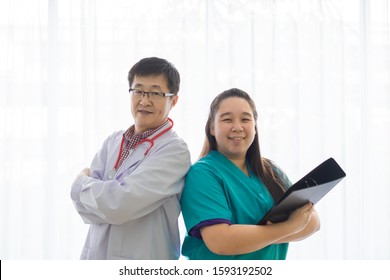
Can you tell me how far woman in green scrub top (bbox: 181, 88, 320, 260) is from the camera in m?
1.18

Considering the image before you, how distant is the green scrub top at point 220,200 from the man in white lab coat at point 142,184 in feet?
0.15

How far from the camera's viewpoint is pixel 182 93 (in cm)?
249

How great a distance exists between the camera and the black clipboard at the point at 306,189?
3.73 ft

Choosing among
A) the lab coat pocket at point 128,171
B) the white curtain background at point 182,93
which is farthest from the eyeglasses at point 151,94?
the white curtain background at point 182,93

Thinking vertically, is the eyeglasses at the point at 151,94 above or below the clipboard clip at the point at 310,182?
above

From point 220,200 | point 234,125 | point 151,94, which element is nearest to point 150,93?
point 151,94

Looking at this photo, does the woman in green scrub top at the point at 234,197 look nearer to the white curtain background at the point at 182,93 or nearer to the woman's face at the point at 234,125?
the woman's face at the point at 234,125

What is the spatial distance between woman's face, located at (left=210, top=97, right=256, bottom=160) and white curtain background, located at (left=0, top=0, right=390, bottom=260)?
3.74ft

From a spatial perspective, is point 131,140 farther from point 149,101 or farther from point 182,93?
point 182,93

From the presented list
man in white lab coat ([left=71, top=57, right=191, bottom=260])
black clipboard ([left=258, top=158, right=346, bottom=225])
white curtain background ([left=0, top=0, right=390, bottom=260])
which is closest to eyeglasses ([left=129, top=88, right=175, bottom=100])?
man in white lab coat ([left=71, top=57, right=191, bottom=260])

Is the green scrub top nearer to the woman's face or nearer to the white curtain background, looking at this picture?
the woman's face

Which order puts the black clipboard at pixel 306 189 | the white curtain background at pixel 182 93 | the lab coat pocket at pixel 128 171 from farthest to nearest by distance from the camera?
the white curtain background at pixel 182 93, the lab coat pocket at pixel 128 171, the black clipboard at pixel 306 189

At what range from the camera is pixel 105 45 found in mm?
2521

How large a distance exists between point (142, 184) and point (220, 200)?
24cm
